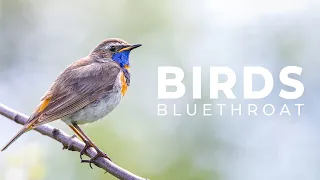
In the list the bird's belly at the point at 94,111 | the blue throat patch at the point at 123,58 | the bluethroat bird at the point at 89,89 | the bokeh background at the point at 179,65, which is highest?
the blue throat patch at the point at 123,58

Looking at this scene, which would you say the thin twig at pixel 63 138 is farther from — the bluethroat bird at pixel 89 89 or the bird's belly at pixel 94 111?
the bird's belly at pixel 94 111

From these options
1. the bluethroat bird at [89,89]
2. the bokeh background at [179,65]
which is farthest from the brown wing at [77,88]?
the bokeh background at [179,65]

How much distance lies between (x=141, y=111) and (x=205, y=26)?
103 centimetres

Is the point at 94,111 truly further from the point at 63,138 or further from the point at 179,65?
the point at 179,65

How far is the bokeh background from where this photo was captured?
4.97 metres

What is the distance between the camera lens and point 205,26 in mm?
6000

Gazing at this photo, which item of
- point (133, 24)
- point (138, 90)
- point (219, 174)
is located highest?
point (133, 24)

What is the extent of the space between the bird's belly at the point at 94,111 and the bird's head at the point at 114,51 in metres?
0.23

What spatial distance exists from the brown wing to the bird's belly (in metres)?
0.02

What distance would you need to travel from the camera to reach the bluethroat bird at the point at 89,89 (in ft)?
10.2

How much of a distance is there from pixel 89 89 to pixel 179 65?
2.16m

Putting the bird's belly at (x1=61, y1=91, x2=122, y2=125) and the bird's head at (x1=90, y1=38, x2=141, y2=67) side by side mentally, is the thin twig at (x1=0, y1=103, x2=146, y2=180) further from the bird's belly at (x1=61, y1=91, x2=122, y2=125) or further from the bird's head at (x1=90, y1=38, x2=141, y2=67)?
the bird's head at (x1=90, y1=38, x2=141, y2=67)

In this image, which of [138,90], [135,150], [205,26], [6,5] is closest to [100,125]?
[135,150]

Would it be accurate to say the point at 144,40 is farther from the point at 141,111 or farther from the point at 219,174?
the point at 219,174
